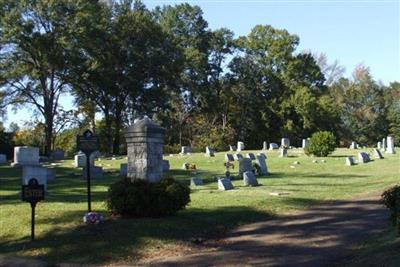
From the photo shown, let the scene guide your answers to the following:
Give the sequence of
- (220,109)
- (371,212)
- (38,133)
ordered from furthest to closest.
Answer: (220,109)
(38,133)
(371,212)

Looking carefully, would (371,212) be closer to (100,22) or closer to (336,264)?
(336,264)

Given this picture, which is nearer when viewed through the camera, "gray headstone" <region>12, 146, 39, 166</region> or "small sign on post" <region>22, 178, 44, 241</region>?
"small sign on post" <region>22, 178, 44, 241</region>

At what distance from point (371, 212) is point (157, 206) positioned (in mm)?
5290

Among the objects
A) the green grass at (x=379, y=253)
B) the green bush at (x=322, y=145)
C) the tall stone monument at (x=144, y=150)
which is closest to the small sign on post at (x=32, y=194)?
the tall stone monument at (x=144, y=150)

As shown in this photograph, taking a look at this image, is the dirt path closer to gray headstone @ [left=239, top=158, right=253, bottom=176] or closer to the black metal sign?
the black metal sign

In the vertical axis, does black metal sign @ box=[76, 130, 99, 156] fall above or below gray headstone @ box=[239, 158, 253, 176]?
above

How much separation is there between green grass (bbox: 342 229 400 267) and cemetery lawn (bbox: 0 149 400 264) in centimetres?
323

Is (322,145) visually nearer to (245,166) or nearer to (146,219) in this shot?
(245,166)

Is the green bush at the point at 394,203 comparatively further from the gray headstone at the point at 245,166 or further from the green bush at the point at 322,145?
the green bush at the point at 322,145

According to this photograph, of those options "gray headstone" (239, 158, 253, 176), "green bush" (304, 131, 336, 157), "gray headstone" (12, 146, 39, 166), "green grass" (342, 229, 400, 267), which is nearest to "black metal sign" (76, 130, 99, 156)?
"green grass" (342, 229, 400, 267)

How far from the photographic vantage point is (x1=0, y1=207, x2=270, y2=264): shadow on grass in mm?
10078

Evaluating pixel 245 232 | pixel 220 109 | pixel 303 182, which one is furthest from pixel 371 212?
pixel 220 109

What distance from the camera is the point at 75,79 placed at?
4969cm

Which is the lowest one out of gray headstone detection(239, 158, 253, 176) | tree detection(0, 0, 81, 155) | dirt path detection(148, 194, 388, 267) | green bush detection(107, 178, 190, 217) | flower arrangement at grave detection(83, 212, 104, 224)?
dirt path detection(148, 194, 388, 267)
